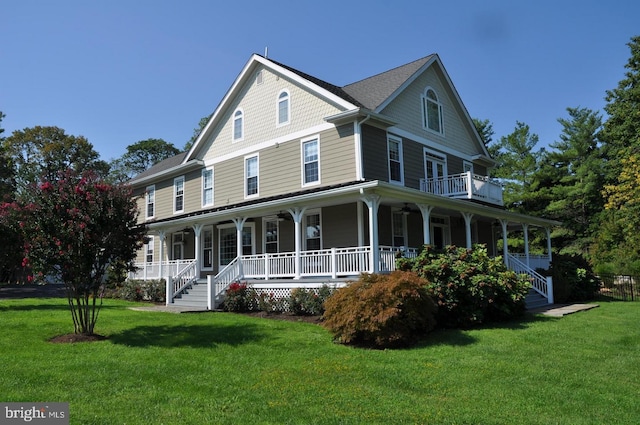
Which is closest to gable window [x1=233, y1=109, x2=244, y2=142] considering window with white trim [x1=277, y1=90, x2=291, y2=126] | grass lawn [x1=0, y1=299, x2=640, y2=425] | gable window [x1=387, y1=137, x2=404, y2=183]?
window with white trim [x1=277, y1=90, x2=291, y2=126]

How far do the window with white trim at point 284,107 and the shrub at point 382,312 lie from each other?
33.9ft

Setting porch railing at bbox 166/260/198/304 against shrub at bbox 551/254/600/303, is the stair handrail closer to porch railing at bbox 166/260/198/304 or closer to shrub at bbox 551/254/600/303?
porch railing at bbox 166/260/198/304

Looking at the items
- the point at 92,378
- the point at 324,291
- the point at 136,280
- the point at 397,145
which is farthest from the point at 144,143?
the point at 92,378

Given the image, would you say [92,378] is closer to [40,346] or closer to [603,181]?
[40,346]

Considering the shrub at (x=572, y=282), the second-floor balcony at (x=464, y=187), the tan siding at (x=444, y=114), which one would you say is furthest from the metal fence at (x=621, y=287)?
the tan siding at (x=444, y=114)

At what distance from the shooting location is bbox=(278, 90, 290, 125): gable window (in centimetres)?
1955

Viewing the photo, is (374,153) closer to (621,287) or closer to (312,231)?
(312,231)

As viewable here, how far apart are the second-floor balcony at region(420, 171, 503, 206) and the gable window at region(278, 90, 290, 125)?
6.02 metres

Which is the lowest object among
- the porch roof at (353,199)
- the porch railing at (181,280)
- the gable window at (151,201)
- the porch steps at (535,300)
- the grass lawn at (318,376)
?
the grass lawn at (318,376)

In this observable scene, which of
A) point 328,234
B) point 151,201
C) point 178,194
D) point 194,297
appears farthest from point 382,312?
point 151,201

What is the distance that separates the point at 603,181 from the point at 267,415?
4135 cm

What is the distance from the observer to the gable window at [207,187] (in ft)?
74.3

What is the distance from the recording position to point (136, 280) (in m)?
21.7

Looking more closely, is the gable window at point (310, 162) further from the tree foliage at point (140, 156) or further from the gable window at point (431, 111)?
the tree foliage at point (140, 156)
